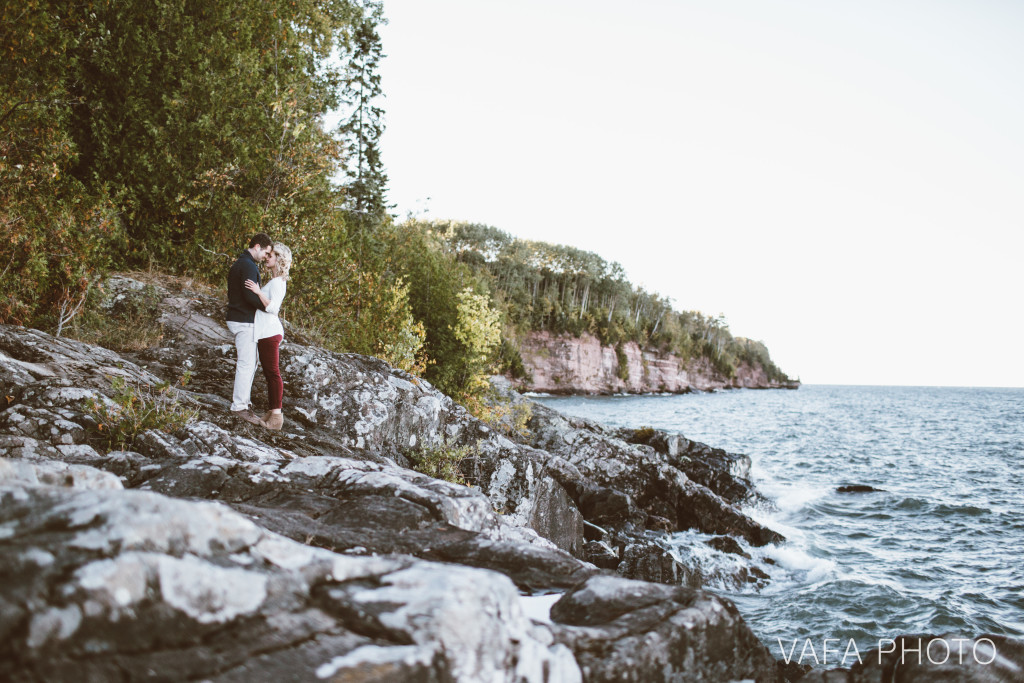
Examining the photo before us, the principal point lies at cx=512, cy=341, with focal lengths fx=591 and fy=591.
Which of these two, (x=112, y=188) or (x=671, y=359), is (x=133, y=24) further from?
(x=671, y=359)

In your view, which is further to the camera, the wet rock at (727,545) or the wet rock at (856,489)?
the wet rock at (856,489)

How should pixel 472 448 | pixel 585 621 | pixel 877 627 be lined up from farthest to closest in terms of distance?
1. pixel 472 448
2. pixel 877 627
3. pixel 585 621

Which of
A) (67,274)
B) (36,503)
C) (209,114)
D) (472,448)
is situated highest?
(209,114)

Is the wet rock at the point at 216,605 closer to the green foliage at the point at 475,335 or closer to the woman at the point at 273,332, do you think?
the woman at the point at 273,332

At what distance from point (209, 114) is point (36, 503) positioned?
13.2m

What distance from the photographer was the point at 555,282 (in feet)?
322

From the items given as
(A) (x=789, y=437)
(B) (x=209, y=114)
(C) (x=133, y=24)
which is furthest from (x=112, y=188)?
(A) (x=789, y=437)

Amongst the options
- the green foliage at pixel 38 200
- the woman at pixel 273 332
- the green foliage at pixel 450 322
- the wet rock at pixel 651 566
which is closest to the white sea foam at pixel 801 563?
the wet rock at pixel 651 566

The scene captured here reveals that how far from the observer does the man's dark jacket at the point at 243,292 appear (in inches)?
318

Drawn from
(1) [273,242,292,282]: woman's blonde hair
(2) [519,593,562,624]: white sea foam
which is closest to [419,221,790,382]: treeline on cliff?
(1) [273,242,292,282]: woman's blonde hair

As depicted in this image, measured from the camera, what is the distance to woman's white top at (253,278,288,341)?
8.16 meters

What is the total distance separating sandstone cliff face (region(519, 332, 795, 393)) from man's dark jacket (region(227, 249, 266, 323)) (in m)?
59.9

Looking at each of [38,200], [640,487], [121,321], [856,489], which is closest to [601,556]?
[640,487]

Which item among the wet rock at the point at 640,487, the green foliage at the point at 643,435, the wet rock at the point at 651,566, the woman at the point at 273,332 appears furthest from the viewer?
the green foliage at the point at 643,435
